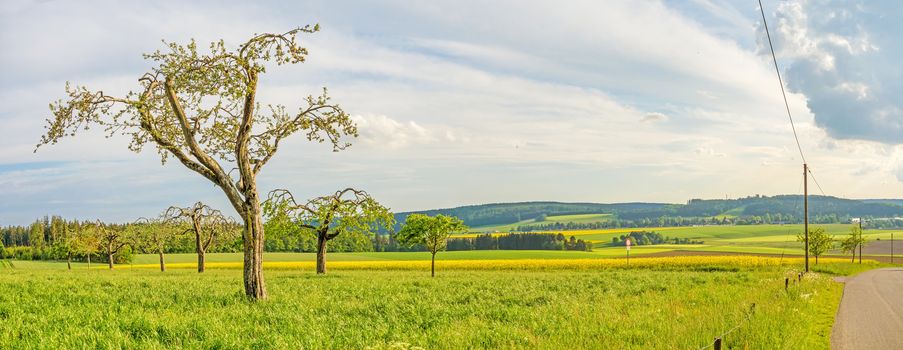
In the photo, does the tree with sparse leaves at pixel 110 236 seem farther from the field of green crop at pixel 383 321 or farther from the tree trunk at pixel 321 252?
the field of green crop at pixel 383 321

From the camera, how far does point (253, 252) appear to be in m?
20.4

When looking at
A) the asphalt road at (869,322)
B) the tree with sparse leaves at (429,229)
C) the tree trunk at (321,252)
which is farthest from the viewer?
the tree with sparse leaves at (429,229)

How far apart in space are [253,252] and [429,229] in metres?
29.7

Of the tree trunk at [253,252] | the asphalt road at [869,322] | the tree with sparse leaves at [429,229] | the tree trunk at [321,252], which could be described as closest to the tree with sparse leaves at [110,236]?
the tree trunk at [321,252]

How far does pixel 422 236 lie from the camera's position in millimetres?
49875

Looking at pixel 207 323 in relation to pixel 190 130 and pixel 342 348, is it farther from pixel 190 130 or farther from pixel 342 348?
pixel 190 130

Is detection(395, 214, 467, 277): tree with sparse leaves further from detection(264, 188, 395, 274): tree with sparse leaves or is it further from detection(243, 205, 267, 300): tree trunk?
detection(243, 205, 267, 300): tree trunk

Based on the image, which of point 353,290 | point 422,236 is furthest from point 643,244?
point 353,290

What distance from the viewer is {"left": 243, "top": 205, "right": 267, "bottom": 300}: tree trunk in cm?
2008

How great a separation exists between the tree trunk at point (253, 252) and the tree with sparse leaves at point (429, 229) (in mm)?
29178

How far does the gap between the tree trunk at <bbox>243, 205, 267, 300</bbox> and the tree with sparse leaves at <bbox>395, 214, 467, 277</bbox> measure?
29178 mm

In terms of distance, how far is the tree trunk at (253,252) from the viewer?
20.1 metres

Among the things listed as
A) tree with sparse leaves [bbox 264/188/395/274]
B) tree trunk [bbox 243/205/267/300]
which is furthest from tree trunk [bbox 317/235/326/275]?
tree trunk [bbox 243/205/267/300]

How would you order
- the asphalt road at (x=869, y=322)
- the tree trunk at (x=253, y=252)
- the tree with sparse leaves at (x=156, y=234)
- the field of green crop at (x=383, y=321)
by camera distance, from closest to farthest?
the field of green crop at (x=383, y=321), the asphalt road at (x=869, y=322), the tree trunk at (x=253, y=252), the tree with sparse leaves at (x=156, y=234)
